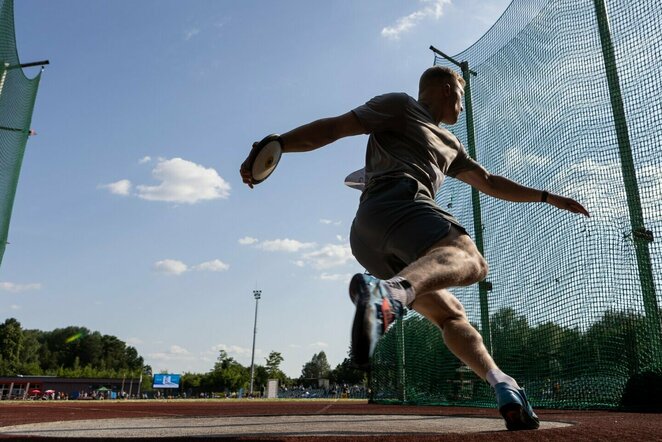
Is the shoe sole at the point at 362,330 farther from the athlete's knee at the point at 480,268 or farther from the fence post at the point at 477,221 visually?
the fence post at the point at 477,221

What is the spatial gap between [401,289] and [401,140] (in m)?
0.87

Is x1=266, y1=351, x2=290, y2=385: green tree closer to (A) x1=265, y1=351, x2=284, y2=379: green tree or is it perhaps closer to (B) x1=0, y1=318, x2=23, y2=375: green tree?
(A) x1=265, y1=351, x2=284, y2=379: green tree

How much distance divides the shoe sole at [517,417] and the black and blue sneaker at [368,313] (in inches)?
26.3

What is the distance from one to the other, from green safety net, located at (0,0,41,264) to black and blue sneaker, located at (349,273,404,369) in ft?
25.1

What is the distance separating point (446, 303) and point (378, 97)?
0.93 metres

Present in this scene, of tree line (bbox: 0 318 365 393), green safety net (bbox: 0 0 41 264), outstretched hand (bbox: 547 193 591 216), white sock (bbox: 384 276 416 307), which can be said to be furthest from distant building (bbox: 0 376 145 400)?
white sock (bbox: 384 276 416 307)

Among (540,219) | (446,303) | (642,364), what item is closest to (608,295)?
(642,364)

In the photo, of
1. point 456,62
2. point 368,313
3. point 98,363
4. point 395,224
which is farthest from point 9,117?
point 98,363

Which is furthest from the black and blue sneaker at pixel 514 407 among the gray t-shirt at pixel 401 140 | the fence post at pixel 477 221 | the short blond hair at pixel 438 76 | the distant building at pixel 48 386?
the distant building at pixel 48 386

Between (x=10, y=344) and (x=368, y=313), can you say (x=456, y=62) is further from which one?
(x=10, y=344)

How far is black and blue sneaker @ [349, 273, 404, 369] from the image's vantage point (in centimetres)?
139

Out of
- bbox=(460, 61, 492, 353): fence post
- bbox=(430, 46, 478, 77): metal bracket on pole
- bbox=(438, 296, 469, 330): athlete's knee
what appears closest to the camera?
bbox=(438, 296, 469, 330): athlete's knee

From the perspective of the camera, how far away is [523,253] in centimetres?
691

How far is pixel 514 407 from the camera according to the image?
1.83 metres
